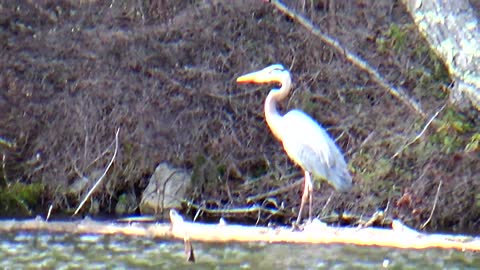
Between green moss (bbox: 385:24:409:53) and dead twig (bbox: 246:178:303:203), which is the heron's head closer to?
dead twig (bbox: 246:178:303:203)

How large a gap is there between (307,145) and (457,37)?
206cm

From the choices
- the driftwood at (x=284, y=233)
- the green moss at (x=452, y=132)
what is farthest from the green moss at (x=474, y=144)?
the driftwood at (x=284, y=233)

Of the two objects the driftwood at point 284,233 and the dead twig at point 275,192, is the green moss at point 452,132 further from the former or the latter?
the driftwood at point 284,233

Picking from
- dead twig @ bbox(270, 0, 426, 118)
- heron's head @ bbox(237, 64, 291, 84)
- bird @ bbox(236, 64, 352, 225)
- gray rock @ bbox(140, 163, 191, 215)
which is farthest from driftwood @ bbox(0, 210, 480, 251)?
dead twig @ bbox(270, 0, 426, 118)

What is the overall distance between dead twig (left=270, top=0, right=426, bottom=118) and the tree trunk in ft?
1.99

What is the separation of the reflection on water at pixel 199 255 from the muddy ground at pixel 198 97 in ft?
4.72

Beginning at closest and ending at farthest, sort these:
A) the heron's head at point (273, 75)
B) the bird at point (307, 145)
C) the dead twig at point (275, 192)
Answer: the bird at point (307, 145) < the heron's head at point (273, 75) < the dead twig at point (275, 192)

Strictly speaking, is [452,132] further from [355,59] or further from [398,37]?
[398,37]

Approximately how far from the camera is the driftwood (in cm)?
845

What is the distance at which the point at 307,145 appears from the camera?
10391 millimetres

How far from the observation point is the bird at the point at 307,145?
10195mm

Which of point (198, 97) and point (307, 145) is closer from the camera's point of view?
point (307, 145)

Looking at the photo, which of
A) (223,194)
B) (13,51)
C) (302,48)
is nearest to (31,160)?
(13,51)

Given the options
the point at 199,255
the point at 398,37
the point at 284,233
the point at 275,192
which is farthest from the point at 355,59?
the point at 284,233
